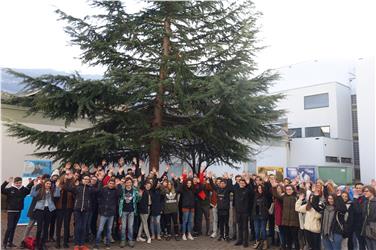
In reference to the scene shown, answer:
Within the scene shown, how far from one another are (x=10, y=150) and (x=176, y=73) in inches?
443

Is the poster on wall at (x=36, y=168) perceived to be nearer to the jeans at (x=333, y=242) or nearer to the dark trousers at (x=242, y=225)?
the dark trousers at (x=242, y=225)

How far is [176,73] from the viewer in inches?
497

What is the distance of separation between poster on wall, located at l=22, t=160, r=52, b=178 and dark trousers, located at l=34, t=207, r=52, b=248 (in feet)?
20.7

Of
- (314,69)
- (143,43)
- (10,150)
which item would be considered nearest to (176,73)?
(143,43)

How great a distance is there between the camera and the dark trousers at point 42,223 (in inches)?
354

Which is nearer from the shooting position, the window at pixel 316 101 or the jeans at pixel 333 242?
the jeans at pixel 333 242

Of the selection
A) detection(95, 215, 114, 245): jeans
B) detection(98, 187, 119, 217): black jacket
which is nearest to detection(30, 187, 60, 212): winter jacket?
detection(98, 187, 119, 217): black jacket

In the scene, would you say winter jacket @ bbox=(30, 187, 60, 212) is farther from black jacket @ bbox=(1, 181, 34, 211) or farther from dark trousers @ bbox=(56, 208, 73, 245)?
black jacket @ bbox=(1, 181, 34, 211)

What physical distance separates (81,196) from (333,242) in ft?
20.5

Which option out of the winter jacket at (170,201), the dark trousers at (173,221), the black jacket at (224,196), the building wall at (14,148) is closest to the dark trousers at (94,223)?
the winter jacket at (170,201)

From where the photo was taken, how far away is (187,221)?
11078 mm

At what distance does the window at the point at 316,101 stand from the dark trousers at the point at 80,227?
33409mm

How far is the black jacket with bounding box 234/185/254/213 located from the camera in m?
10.4

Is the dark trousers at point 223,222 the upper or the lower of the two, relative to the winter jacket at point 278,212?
lower
